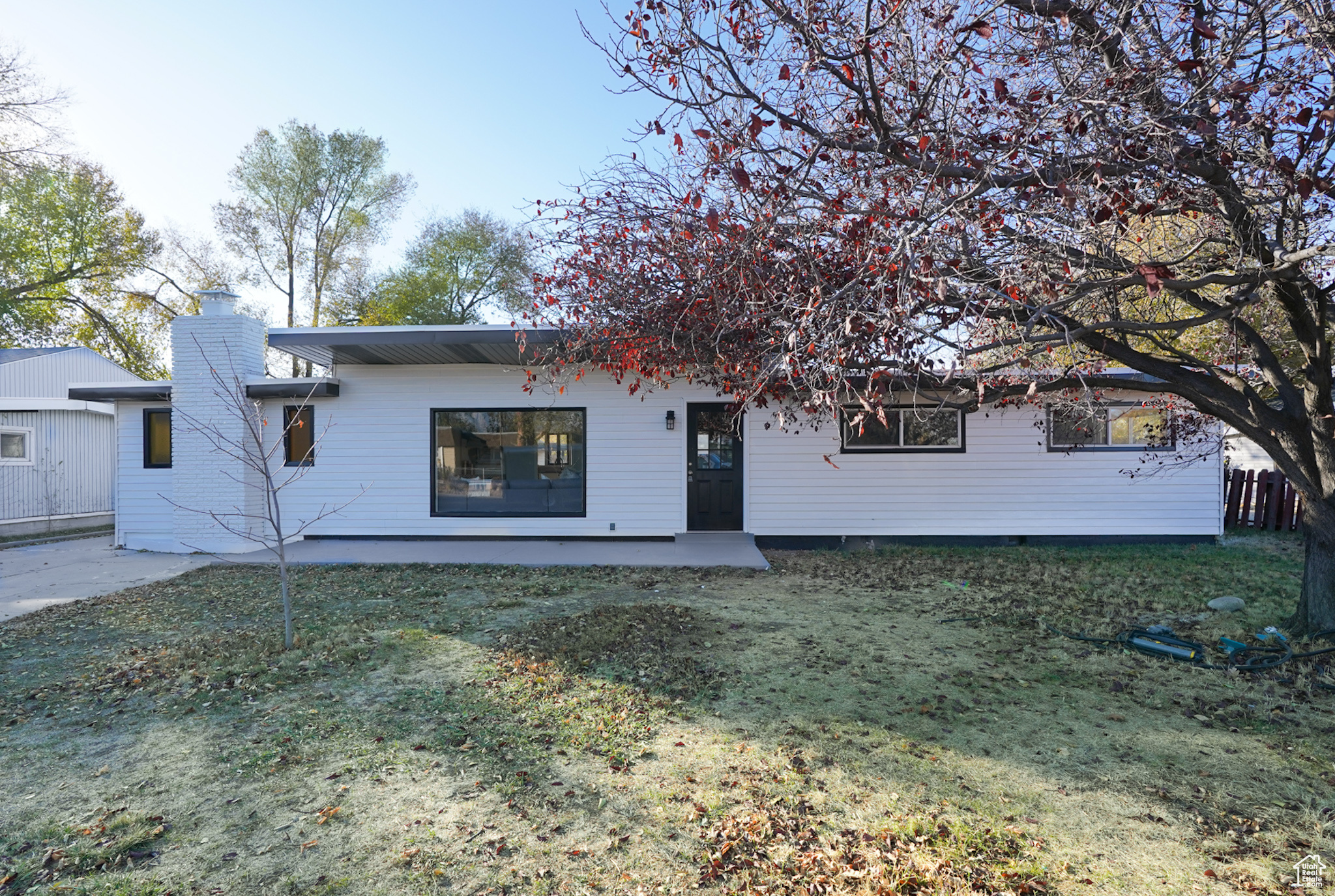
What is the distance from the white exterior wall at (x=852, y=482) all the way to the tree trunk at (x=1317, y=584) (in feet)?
16.6

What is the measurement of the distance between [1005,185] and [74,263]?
2633 centimetres

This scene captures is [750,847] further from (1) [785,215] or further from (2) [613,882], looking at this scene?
(1) [785,215]

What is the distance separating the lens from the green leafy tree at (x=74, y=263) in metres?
19.4

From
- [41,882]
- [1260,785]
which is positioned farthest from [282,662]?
[1260,785]

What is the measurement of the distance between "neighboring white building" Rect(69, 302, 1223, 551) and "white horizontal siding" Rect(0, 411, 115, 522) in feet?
18.6

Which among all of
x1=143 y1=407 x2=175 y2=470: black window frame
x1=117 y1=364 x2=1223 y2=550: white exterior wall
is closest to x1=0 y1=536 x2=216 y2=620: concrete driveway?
x1=117 y1=364 x2=1223 y2=550: white exterior wall

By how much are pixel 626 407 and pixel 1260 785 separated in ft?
26.9

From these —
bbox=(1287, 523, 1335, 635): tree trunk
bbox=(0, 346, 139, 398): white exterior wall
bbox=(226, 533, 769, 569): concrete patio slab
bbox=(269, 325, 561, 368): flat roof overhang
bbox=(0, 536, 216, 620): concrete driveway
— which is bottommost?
bbox=(0, 536, 216, 620): concrete driveway

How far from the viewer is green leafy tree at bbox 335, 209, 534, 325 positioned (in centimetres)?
2391

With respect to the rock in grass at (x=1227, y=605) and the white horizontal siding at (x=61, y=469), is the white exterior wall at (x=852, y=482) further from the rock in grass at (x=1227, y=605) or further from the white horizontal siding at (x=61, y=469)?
the white horizontal siding at (x=61, y=469)

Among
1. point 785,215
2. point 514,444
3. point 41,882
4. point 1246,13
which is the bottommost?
point 41,882

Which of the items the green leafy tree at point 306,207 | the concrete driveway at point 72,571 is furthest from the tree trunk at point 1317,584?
the green leafy tree at point 306,207

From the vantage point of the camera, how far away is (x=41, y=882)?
2.39 meters

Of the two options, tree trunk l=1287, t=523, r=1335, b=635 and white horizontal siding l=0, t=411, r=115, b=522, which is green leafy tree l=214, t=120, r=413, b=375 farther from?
tree trunk l=1287, t=523, r=1335, b=635
